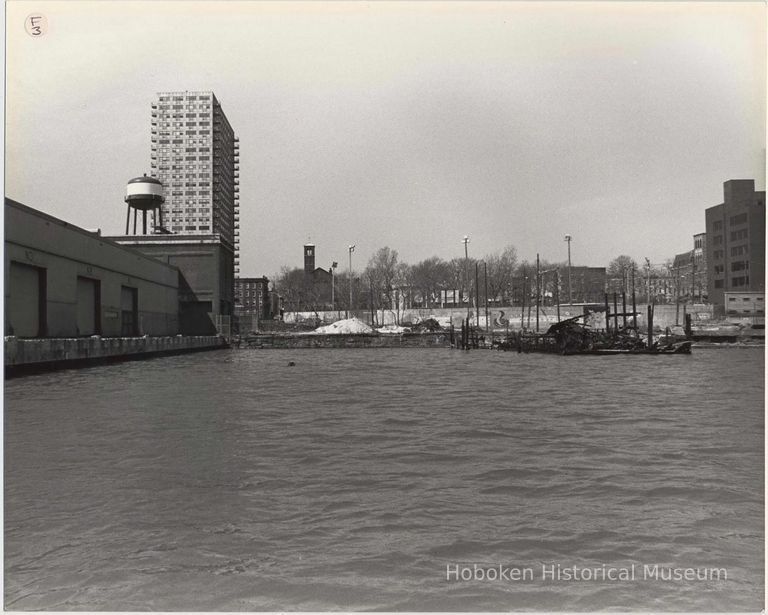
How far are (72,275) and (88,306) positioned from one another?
490 centimetres

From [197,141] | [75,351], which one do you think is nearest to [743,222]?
[197,141]

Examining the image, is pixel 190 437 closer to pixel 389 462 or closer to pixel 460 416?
pixel 389 462

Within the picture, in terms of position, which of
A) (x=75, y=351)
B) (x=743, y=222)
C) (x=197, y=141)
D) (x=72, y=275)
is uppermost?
(x=197, y=141)

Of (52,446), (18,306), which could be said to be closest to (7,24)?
(52,446)

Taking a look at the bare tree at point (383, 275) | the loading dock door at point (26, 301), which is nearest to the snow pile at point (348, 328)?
the bare tree at point (383, 275)

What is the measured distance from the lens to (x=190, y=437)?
523 inches

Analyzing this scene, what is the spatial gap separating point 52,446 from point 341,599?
341 inches

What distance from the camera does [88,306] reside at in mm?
47250

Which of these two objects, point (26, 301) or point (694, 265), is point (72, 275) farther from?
point (694, 265)

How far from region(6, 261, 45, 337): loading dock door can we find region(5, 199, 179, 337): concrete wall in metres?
0.06

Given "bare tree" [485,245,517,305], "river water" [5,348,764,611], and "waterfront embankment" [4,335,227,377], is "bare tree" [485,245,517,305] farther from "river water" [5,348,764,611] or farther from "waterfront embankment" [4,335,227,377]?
"river water" [5,348,764,611]

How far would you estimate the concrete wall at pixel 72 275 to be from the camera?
114 feet

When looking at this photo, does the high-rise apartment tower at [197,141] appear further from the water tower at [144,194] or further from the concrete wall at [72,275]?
the concrete wall at [72,275]

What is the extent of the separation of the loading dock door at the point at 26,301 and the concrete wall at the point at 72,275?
63 millimetres
